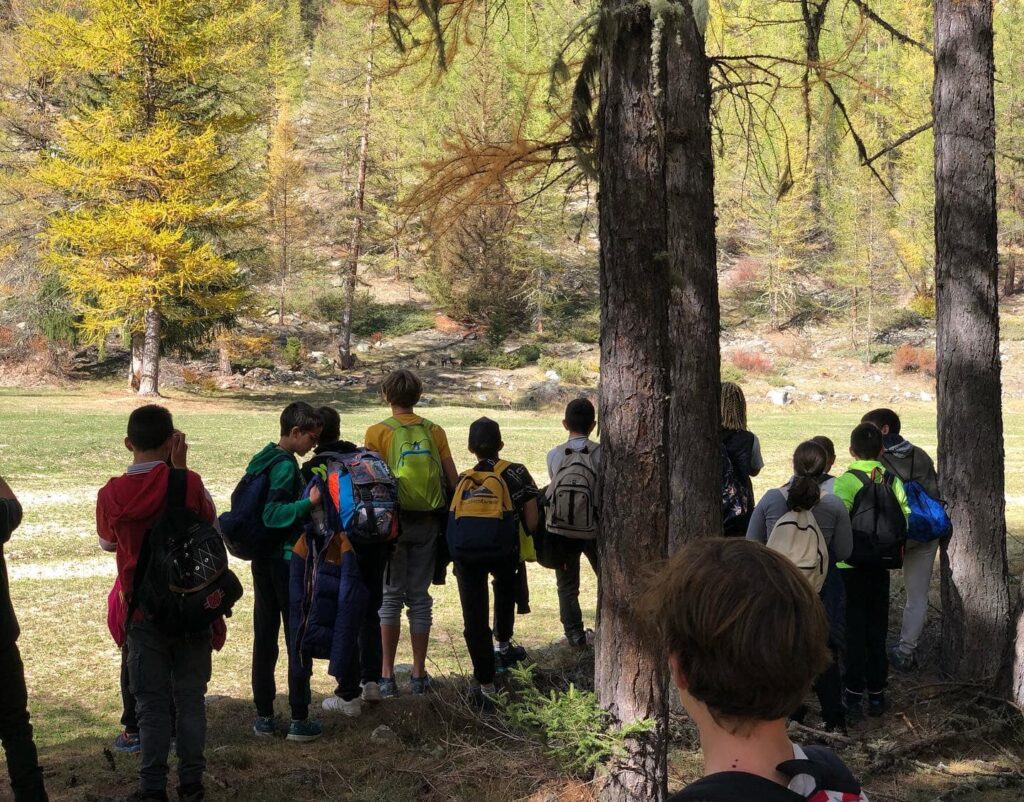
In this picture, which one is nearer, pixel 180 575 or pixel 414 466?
pixel 180 575

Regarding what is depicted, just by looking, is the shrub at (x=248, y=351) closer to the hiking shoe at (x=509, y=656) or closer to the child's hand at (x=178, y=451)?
the hiking shoe at (x=509, y=656)

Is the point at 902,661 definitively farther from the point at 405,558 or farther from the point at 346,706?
the point at 346,706

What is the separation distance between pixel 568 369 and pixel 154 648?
3674 centimetres

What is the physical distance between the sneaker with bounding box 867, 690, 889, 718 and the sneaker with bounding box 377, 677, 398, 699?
2752mm

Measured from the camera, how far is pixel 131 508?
4.36 meters

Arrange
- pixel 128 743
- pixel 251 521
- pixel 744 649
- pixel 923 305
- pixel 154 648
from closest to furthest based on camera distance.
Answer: pixel 744 649, pixel 154 648, pixel 251 521, pixel 128 743, pixel 923 305

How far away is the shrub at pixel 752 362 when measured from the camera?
43625 millimetres

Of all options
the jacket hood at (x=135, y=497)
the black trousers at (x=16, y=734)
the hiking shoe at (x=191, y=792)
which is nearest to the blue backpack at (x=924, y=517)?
the hiking shoe at (x=191, y=792)

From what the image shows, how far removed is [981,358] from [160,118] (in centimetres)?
3055

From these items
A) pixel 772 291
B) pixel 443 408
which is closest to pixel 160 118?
pixel 443 408

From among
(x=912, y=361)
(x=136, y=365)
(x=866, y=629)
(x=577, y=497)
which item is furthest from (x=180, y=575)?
(x=912, y=361)

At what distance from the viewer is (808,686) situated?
1.66 m

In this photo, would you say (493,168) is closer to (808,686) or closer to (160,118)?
(808,686)

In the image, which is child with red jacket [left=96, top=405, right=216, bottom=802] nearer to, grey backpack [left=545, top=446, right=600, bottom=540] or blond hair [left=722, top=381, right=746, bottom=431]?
grey backpack [left=545, top=446, right=600, bottom=540]
